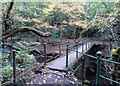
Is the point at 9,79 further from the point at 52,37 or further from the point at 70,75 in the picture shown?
the point at 52,37

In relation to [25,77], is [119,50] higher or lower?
higher

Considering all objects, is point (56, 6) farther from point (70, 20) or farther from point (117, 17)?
point (117, 17)

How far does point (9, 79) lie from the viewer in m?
5.19

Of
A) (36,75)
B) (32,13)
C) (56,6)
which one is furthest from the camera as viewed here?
(32,13)

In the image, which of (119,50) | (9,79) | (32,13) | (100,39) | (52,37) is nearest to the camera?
(119,50)

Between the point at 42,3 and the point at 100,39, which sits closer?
the point at 42,3

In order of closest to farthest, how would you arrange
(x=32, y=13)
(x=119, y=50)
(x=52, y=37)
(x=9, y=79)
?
1. (x=119, y=50)
2. (x=9, y=79)
3. (x=32, y=13)
4. (x=52, y=37)

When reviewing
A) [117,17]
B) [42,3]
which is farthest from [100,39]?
[117,17]

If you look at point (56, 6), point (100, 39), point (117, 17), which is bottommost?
point (100, 39)

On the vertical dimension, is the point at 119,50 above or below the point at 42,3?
below

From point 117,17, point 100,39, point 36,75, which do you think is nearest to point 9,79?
point 36,75

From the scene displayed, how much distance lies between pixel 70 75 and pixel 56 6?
9.79 meters

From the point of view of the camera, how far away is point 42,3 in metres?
17.3

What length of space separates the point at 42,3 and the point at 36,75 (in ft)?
38.7
